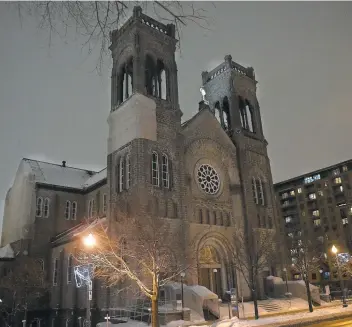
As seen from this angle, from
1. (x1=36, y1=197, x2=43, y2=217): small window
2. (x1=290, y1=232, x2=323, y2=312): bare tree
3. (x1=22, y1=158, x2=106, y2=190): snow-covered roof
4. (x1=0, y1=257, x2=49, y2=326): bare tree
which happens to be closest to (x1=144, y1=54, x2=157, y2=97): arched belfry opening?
(x1=22, y1=158, x2=106, y2=190): snow-covered roof

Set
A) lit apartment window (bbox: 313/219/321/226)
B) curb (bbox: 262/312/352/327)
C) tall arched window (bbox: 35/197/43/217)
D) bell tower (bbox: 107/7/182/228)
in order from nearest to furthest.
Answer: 1. curb (bbox: 262/312/352/327)
2. bell tower (bbox: 107/7/182/228)
3. tall arched window (bbox: 35/197/43/217)
4. lit apartment window (bbox: 313/219/321/226)

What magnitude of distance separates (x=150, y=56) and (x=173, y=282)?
22.7 meters

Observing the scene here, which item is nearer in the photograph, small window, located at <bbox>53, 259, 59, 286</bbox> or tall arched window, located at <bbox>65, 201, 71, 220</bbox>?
small window, located at <bbox>53, 259, 59, 286</bbox>

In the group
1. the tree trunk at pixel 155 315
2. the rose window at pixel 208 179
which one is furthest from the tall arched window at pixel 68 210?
the tree trunk at pixel 155 315

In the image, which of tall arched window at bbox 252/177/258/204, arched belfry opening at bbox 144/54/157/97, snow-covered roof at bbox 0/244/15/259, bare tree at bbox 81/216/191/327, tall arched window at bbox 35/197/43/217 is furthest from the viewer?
tall arched window at bbox 35/197/43/217

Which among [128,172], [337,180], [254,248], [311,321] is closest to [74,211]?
[128,172]

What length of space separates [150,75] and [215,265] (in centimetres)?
2066

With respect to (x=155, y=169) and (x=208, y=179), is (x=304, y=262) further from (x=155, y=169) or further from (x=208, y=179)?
(x=155, y=169)

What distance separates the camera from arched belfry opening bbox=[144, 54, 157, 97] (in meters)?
37.8

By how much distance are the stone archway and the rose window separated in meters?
5.00

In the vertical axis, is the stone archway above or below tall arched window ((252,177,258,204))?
below

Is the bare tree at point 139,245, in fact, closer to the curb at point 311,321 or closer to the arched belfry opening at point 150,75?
the curb at point 311,321

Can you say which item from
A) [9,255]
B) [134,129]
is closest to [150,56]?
[134,129]

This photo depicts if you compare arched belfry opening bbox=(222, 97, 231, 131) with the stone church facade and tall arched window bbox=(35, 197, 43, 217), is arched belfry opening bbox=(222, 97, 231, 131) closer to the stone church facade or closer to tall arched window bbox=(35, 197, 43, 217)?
the stone church facade
